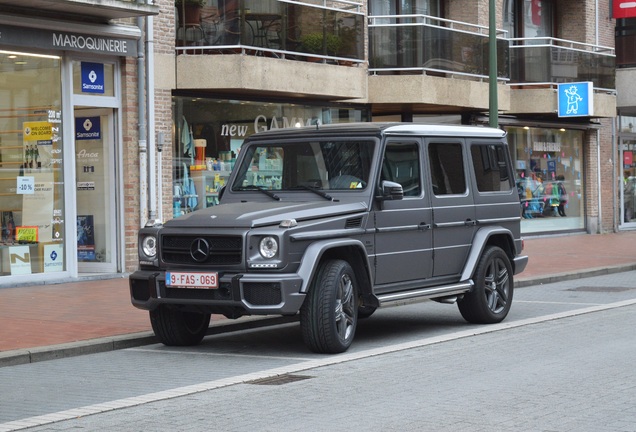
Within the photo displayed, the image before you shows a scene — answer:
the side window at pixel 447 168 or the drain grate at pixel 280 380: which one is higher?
the side window at pixel 447 168

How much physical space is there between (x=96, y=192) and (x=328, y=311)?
30.6 ft

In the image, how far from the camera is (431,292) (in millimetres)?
11305

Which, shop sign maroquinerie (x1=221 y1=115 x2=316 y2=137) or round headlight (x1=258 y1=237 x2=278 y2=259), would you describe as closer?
round headlight (x1=258 y1=237 x2=278 y2=259)

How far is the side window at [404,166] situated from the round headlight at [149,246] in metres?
2.27

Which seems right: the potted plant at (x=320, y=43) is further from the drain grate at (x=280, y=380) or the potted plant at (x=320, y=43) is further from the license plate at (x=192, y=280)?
the drain grate at (x=280, y=380)

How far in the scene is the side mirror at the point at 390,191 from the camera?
35.0 feet

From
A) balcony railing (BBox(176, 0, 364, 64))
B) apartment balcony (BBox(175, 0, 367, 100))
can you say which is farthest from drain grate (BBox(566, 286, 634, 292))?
balcony railing (BBox(176, 0, 364, 64))

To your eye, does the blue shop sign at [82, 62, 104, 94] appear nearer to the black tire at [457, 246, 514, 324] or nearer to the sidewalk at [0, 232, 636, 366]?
the sidewalk at [0, 232, 636, 366]

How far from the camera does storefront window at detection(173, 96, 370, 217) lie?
19797mm

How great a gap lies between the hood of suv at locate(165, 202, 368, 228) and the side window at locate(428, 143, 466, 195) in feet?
4.37

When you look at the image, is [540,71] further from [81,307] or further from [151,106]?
[81,307]

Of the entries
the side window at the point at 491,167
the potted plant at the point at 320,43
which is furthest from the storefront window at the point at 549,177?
the side window at the point at 491,167

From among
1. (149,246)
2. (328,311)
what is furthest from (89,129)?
(328,311)

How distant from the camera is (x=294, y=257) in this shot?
32.2ft
